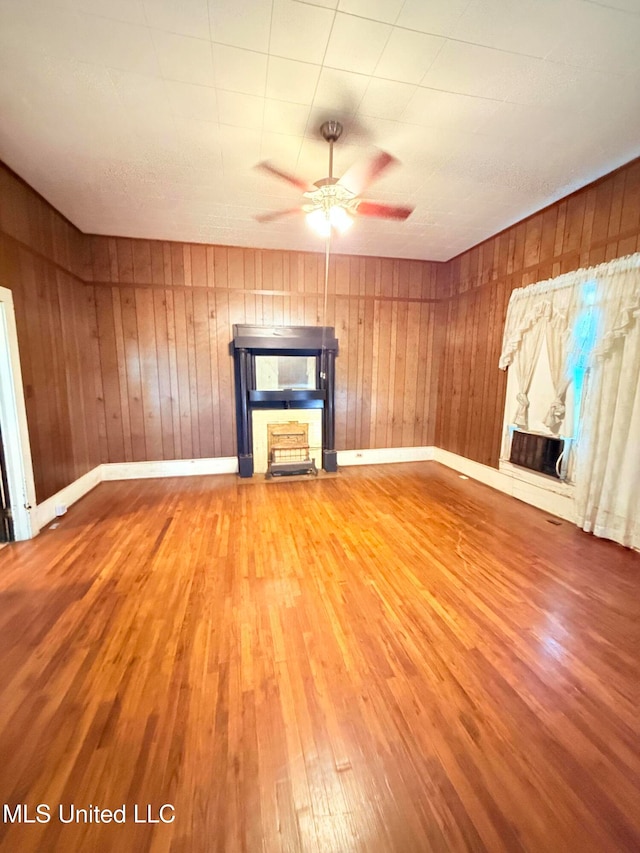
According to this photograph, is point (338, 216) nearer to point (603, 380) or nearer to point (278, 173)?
point (278, 173)

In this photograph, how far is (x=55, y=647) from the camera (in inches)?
68.1

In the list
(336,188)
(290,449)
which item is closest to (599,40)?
(336,188)

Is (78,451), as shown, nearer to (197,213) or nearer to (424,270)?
(197,213)

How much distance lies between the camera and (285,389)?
453cm

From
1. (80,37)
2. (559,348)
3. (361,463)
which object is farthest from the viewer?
(361,463)

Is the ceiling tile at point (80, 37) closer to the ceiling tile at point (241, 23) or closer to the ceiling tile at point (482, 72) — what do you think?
the ceiling tile at point (241, 23)

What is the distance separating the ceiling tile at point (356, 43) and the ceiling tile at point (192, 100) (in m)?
0.72

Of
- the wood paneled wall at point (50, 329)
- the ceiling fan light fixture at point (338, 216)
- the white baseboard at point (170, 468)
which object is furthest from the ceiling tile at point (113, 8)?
the white baseboard at point (170, 468)

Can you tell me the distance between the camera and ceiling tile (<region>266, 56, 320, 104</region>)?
1.76m

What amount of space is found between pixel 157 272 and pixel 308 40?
3.18 metres

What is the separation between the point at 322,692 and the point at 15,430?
2.89m

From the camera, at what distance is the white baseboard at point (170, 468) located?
432cm

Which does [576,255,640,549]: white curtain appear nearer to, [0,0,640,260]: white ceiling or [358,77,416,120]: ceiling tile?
[0,0,640,260]: white ceiling

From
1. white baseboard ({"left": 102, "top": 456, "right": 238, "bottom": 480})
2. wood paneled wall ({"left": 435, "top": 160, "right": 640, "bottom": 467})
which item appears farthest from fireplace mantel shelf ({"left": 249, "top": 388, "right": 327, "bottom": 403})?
wood paneled wall ({"left": 435, "top": 160, "right": 640, "bottom": 467})
